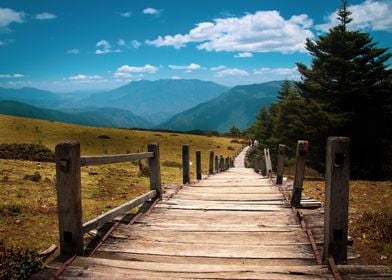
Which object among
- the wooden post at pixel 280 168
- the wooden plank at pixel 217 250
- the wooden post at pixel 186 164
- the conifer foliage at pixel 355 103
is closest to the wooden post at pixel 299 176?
the wooden plank at pixel 217 250

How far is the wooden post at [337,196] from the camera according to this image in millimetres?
3824

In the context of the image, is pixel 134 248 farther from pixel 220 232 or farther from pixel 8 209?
pixel 8 209

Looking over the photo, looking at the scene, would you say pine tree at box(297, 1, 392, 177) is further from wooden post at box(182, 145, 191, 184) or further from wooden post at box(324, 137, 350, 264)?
wooden post at box(324, 137, 350, 264)

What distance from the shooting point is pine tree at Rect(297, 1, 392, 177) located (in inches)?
1031

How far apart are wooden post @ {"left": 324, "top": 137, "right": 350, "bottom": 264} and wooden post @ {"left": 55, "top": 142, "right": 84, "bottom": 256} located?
282 centimetres

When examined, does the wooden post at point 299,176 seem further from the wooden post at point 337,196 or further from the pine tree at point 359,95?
A: the pine tree at point 359,95

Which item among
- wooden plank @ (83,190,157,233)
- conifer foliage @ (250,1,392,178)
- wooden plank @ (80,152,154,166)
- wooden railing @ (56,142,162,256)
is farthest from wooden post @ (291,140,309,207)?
conifer foliage @ (250,1,392,178)

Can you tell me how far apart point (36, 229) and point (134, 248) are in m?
3.92

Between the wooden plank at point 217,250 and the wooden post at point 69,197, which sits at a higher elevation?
the wooden post at point 69,197

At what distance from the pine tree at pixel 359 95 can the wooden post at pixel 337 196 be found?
74.0ft

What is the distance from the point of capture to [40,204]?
930 centimetres

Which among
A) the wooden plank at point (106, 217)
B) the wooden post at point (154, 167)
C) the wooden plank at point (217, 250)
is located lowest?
the wooden plank at point (217, 250)

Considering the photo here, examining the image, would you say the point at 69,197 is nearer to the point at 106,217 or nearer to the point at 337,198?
the point at 106,217

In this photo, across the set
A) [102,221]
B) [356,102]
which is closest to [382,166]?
[356,102]
